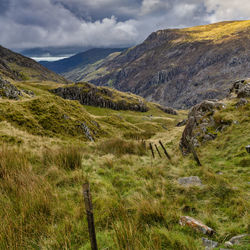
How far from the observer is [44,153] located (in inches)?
346

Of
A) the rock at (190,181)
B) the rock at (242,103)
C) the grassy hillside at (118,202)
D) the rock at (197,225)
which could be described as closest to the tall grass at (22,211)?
the grassy hillside at (118,202)

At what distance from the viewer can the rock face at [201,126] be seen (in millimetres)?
13875

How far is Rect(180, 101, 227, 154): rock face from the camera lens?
1388 centimetres

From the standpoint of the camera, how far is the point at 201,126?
15.1 meters

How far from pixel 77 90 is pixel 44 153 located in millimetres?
154582

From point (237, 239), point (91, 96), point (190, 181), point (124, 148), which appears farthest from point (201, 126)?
point (91, 96)

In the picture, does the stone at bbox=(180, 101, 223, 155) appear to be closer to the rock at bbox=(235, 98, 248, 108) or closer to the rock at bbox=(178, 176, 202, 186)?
the rock at bbox=(235, 98, 248, 108)

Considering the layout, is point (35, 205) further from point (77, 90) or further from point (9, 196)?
point (77, 90)

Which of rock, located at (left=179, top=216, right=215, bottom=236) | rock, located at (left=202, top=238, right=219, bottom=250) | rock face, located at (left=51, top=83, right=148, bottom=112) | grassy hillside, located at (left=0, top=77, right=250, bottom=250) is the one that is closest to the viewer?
grassy hillside, located at (left=0, top=77, right=250, bottom=250)

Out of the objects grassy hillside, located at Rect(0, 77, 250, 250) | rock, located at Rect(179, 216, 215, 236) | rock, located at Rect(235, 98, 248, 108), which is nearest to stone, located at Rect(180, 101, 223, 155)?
rock, located at Rect(235, 98, 248, 108)

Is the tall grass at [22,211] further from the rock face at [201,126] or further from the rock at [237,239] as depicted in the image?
the rock face at [201,126]

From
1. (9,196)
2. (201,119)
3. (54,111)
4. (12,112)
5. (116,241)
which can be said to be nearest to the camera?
(116,241)

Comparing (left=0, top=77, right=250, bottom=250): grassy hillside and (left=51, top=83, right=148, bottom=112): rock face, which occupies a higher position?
(left=51, top=83, right=148, bottom=112): rock face

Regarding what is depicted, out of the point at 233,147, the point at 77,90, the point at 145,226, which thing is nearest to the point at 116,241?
the point at 145,226
